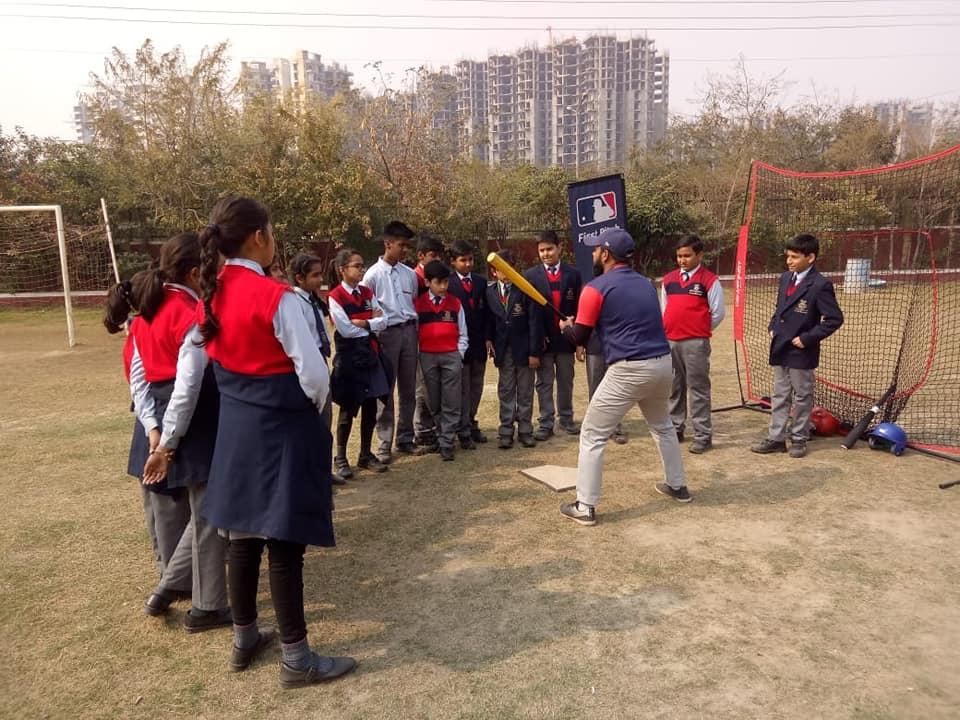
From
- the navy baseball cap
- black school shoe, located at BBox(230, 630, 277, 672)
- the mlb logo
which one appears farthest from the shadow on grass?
the mlb logo

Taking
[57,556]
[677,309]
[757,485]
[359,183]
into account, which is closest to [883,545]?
[757,485]

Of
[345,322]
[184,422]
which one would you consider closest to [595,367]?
[345,322]

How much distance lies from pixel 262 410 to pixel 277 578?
697mm

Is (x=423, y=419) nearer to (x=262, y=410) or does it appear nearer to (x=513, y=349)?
(x=513, y=349)

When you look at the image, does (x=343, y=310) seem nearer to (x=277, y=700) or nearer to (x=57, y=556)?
(x=57, y=556)

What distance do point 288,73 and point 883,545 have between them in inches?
3452

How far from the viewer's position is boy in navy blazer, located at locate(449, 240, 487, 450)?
620cm

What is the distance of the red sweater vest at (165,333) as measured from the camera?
322 centimetres

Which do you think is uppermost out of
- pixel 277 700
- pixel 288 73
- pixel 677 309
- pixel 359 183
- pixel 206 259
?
pixel 288 73

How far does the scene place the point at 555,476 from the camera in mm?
5371

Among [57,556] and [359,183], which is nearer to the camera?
[57,556]

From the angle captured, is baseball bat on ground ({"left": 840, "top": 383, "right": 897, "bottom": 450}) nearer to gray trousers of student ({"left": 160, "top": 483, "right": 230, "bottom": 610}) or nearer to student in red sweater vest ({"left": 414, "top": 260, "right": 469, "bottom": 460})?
student in red sweater vest ({"left": 414, "top": 260, "right": 469, "bottom": 460})

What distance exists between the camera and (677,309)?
6027mm

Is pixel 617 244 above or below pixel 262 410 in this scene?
above
